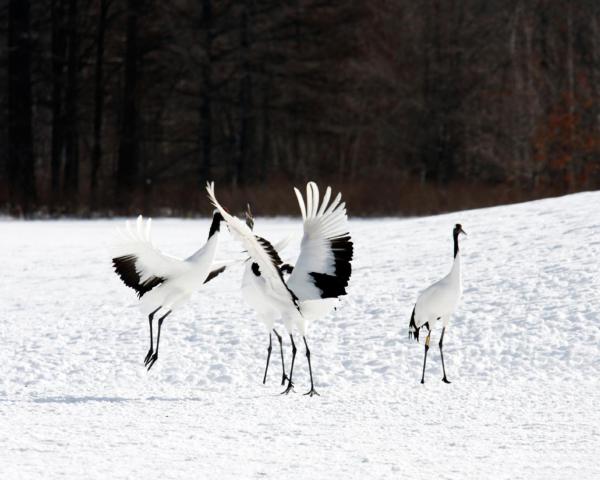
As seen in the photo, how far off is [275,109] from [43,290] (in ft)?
89.0

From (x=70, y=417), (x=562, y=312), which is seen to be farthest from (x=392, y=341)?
(x=70, y=417)

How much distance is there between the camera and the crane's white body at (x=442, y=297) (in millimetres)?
9266

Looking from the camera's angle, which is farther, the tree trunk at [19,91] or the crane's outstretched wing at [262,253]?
the tree trunk at [19,91]

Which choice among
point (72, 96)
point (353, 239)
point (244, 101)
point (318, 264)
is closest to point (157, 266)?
point (318, 264)

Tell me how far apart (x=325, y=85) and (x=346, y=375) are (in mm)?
33978

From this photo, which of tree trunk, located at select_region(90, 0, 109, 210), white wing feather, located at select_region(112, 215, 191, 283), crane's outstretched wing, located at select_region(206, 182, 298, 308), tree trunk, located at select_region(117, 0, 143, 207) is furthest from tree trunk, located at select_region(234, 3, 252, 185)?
crane's outstretched wing, located at select_region(206, 182, 298, 308)

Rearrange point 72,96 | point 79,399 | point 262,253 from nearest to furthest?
point 262,253 < point 79,399 < point 72,96

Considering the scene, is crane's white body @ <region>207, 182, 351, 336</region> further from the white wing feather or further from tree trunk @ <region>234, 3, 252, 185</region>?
tree trunk @ <region>234, 3, 252, 185</region>

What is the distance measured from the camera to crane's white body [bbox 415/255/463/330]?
30.4 ft

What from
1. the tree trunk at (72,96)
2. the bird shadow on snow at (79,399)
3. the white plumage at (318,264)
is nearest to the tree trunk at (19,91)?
the tree trunk at (72,96)

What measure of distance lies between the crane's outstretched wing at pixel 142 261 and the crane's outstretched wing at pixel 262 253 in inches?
28.5

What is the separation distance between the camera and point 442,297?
9.28m

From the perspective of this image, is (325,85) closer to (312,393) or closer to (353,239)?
(353,239)

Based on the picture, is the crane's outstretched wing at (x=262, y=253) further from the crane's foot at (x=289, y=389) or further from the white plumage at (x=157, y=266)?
the crane's foot at (x=289, y=389)
